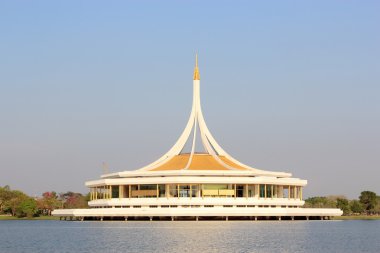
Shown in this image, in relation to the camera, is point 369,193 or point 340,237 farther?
point 369,193

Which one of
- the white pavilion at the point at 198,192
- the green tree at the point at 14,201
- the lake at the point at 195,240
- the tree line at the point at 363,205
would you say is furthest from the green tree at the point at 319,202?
the lake at the point at 195,240

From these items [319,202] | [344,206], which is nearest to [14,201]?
[344,206]

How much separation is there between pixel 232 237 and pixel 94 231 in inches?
625

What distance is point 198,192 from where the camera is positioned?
11056 centimetres

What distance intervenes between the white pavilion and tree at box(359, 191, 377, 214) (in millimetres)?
28816

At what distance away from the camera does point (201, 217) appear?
350 feet

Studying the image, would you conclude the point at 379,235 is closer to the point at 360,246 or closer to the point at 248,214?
the point at 360,246

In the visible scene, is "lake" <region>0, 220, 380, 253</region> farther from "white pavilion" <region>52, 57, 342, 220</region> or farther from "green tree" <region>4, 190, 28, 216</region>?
"green tree" <region>4, 190, 28, 216</region>

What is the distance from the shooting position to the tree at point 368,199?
14438cm

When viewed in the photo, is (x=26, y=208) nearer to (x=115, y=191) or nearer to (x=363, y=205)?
(x=115, y=191)

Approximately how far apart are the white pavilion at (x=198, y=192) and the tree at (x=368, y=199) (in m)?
28.8

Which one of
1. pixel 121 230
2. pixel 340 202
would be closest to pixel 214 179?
pixel 121 230

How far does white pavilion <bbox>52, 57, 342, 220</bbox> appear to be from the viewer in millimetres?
106812

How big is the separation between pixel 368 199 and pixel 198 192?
44.3 m
